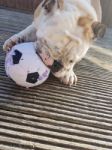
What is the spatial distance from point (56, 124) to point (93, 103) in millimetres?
586

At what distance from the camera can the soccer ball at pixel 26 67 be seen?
279 centimetres

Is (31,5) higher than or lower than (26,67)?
lower

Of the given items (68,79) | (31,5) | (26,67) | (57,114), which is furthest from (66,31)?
(31,5)

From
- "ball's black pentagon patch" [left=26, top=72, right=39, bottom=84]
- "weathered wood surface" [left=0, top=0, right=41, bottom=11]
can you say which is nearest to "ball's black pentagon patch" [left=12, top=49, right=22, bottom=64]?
"ball's black pentagon patch" [left=26, top=72, right=39, bottom=84]

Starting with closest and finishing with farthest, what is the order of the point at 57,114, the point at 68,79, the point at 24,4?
the point at 57,114 → the point at 68,79 → the point at 24,4

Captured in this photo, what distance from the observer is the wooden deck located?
220cm

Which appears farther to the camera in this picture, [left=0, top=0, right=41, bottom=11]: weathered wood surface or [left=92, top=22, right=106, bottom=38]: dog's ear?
[left=0, top=0, right=41, bottom=11]: weathered wood surface

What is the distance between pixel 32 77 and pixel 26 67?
0.09 m

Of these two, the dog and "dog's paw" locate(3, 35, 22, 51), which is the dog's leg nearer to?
"dog's paw" locate(3, 35, 22, 51)

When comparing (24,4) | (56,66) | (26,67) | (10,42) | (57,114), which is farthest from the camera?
(24,4)

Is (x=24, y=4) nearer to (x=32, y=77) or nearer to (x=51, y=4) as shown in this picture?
(x=51, y=4)

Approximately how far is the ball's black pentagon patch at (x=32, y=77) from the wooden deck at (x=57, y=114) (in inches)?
3.4

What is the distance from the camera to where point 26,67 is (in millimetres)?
2783

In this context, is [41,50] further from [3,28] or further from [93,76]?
[3,28]
